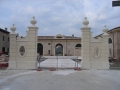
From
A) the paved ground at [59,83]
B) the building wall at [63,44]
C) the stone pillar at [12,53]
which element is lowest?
the paved ground at [59,83]

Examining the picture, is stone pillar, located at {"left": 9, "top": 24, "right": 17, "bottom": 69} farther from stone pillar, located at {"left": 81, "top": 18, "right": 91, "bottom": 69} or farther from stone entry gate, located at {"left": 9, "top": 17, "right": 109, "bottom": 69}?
stone pillar, located at {"left": 81, "top": 18, "right": 91, "bottom": 69}

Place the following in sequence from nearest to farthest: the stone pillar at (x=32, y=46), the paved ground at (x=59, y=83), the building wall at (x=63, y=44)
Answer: the paved ground at (x=59, y=83) → the stone pillar at (x=32, y=46) → the building wall at (x=63, y=44)

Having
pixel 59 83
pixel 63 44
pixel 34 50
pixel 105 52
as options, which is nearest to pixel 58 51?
pixel 63 44

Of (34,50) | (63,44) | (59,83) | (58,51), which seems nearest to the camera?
(59,83)

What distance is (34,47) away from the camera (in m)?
13.8

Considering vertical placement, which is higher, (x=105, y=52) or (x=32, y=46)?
(x=32, y=46)

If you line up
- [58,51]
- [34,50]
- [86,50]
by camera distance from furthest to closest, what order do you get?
1. [58,51]
2. [86,50]
3. [34,50]

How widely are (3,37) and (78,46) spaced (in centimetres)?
2472

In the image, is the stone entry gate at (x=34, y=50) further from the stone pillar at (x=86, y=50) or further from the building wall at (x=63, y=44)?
the building wall at (x=63, y=44)

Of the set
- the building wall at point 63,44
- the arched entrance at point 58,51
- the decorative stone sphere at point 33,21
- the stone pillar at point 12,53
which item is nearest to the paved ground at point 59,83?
the stone pillar at point 12,53

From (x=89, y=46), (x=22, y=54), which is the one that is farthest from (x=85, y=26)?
(x=22, y=54)

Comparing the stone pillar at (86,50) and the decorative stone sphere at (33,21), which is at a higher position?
the decorative stone sphere at (33,21)

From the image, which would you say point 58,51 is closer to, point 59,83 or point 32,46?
point 32,46

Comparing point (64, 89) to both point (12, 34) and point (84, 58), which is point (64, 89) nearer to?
point (84, 58)
